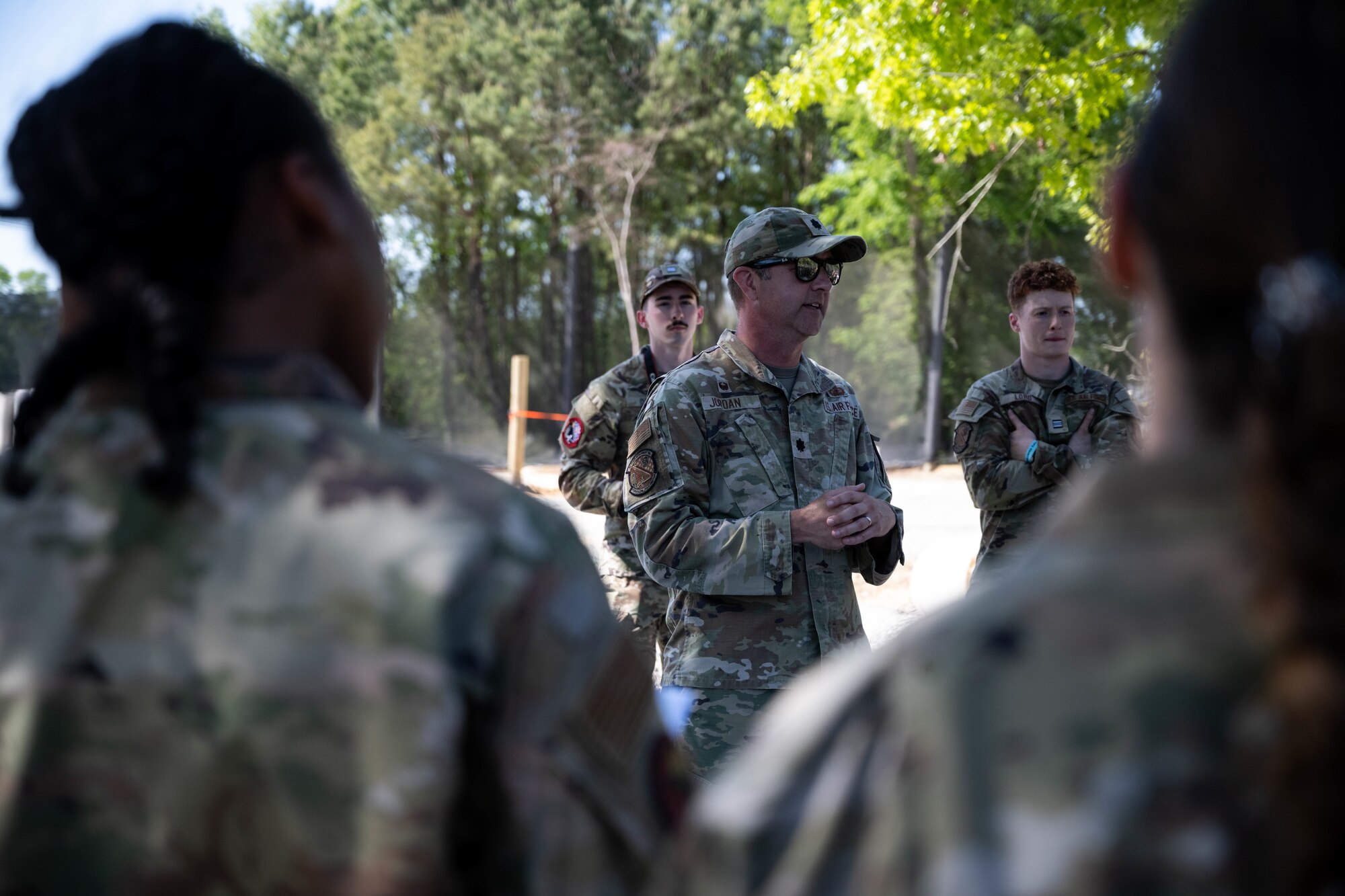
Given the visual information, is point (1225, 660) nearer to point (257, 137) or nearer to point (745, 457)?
point (257, 137)

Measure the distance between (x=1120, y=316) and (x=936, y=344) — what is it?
9.92ft

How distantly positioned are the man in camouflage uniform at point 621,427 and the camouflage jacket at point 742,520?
65.3 inches

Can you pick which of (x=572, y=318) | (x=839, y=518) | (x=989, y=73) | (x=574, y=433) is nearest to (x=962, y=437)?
(x=839, y=518)

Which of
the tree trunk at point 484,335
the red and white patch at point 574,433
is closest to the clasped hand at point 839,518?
the red and white patch at point 574,433

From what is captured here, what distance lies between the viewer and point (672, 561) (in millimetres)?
3211

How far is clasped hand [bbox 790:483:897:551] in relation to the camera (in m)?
3.05

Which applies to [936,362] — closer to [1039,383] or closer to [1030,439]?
[1039,383]

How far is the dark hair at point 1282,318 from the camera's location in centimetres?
68

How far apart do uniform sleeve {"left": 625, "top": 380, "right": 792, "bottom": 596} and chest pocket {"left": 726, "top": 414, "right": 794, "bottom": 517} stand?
9 cm

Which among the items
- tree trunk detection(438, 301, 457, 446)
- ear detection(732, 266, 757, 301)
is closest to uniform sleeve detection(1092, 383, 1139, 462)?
ear detection(732, 266, 757, 301)

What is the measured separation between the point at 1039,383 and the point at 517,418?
11960mm

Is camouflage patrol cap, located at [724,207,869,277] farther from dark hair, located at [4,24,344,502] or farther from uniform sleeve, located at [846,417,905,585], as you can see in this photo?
dark hair, located at [4,24,344,502]

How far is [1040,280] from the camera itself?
4.54m

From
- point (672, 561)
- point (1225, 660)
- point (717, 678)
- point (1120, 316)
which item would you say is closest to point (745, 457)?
point (672, 561)
